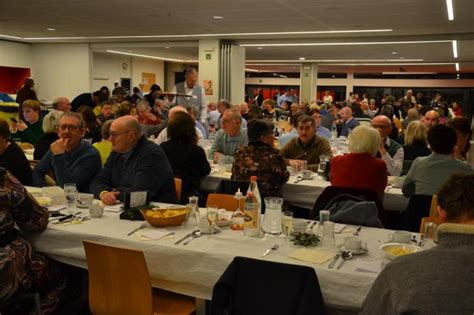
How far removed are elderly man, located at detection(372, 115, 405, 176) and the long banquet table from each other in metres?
2.23

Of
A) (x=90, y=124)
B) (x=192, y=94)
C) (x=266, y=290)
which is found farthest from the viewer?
(x=192, y=94)

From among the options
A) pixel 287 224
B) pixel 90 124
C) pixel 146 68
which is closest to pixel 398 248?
pixel 287 224

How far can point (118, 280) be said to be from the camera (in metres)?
2.44

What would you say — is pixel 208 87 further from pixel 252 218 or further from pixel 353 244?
pixel 353 244

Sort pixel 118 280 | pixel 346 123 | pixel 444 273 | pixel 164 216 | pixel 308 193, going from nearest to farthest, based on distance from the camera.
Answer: pixel 444 273 → pixel 118 280 → pixel 164 216 → pixel 308 193 → pixel 346 123

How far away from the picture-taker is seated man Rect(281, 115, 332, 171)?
5.37 meters

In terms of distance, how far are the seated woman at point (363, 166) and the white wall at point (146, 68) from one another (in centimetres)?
1777

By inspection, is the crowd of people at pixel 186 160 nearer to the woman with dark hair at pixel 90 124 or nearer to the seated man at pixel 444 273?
the woman with dark hair at pixel 90 124

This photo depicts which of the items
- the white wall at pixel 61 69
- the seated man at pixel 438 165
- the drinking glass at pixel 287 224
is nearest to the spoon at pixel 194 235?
the drinking glass at pixel 287 224

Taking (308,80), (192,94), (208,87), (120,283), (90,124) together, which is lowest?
(120,283)

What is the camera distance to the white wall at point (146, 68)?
67.9 ft

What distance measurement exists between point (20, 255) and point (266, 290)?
4.78 ft

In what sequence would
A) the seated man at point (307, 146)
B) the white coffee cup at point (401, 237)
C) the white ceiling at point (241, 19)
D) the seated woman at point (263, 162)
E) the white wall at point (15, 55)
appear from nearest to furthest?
the white coffee cup at point (401, 237) → the seated woman at point (263, 162) → the seated man at point (307, 146) → the white ceiling at point (241, 19) → the white wall at point (15, 55)

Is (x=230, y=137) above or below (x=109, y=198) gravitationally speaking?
above
